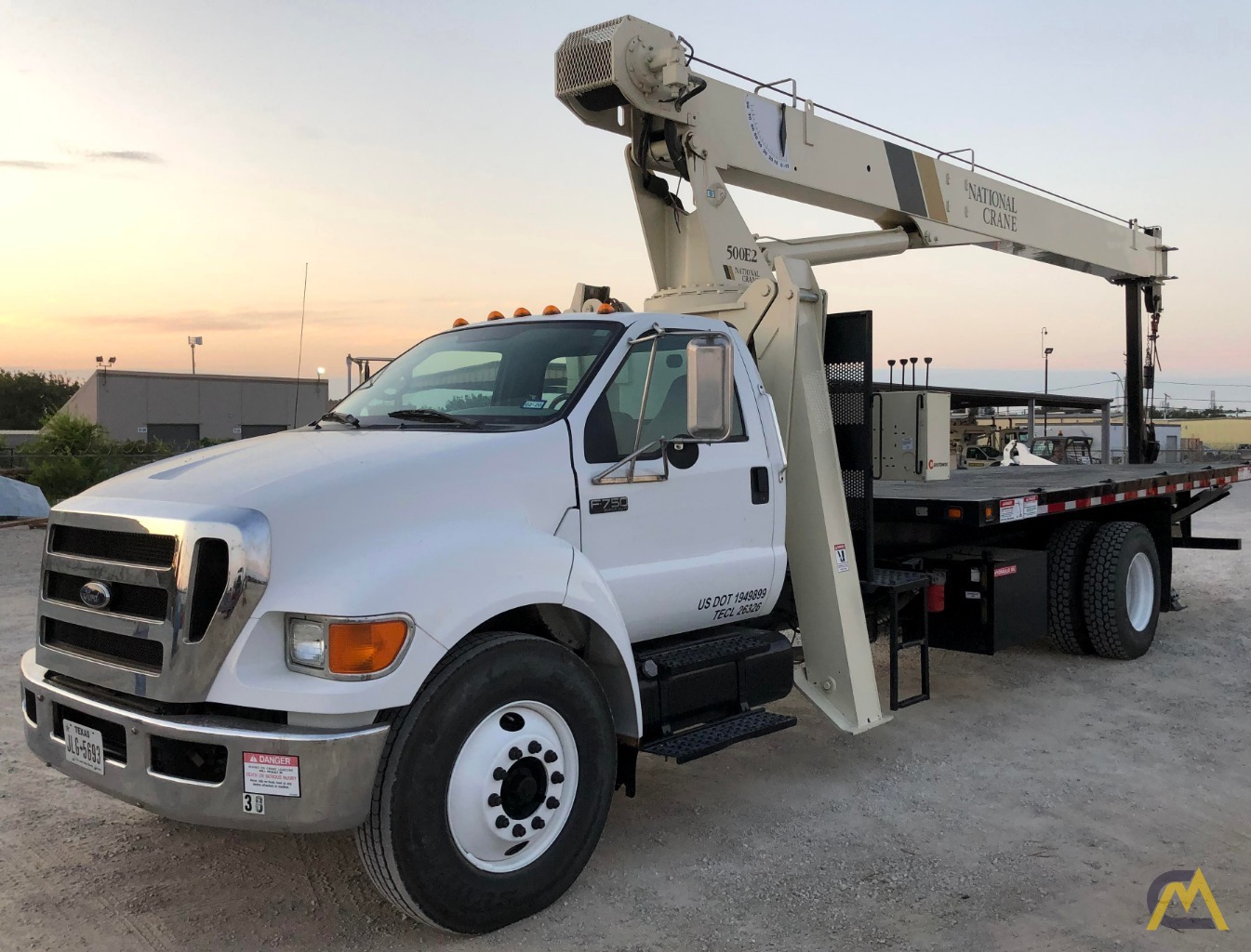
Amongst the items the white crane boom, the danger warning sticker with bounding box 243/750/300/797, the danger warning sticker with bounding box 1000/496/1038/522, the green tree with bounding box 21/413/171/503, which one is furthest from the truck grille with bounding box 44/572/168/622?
the green tree with bounding box 21/413/171/503

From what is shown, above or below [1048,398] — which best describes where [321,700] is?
below

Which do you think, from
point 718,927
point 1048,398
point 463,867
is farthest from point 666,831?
point 1048,398

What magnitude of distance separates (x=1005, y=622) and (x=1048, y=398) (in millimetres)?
10519

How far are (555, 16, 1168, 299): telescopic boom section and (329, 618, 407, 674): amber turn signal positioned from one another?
3.21m

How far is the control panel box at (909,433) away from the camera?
20.6ft

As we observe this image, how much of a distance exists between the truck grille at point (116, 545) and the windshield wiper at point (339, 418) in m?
1.11

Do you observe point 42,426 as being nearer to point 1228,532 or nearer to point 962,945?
point 1228,532

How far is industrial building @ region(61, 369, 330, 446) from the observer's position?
1788 inches

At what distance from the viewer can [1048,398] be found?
53.3 feet

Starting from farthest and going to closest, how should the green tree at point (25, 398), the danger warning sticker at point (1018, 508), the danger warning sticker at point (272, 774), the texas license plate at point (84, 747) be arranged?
the green tree at point (25, 398)
the danger warning sticker at point (1018, 508)
the texas license plate at point (84, 747)
the danger warning sticker at point (272, 774)

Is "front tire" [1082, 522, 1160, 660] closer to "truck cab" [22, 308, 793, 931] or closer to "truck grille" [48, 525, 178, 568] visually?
"truck cab" [22, 308, 793, 931]

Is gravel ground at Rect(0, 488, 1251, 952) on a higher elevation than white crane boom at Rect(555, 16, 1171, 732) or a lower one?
lower

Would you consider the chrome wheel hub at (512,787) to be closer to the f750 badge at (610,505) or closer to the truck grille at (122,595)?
the f750 badge at (610,505)

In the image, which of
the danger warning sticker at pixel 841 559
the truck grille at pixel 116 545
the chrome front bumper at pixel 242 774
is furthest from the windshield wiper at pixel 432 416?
the danger warning sticker at pixel 841 559
